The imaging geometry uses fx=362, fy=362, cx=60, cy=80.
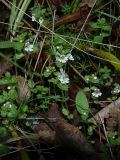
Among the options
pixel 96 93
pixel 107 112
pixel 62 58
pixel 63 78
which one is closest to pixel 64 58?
pixel 62 58

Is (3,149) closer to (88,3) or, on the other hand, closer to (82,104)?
(82,104)

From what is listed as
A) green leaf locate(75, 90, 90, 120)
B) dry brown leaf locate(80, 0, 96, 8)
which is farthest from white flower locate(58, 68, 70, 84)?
dry brown leaf locate(80, 0, 96, 8)

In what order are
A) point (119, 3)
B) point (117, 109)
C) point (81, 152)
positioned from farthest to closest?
point (119, 3) < point (117, 109) < point (81, 152)

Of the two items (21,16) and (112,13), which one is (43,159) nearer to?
(21,16)

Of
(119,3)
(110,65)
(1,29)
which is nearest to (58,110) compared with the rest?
(110,65)

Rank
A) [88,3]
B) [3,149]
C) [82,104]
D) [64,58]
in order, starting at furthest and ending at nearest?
[88,3]
[64,58]
[82,104]
[3,149]

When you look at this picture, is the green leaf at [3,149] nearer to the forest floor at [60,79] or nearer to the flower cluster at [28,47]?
the forest floor at [60,79]
